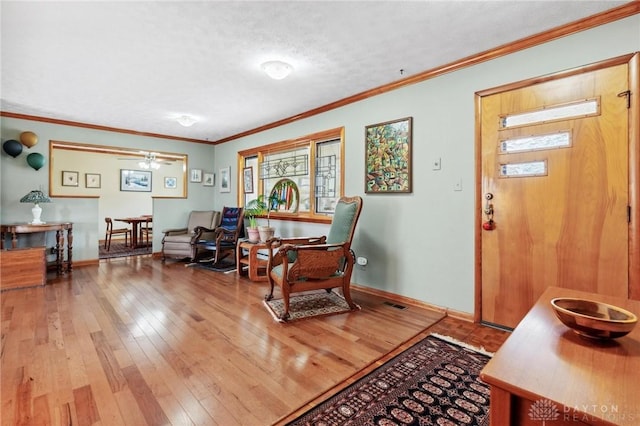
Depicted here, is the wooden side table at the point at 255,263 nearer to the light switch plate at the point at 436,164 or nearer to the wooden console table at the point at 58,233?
the light switch plate at the point at 436,164

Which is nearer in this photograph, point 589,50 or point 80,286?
point 589,50

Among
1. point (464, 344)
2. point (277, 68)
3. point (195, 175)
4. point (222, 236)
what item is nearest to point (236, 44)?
point (277, 68)

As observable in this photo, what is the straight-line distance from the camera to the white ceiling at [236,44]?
206 cm

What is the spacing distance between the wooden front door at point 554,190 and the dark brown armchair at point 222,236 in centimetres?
382

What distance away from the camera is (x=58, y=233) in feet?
14.6

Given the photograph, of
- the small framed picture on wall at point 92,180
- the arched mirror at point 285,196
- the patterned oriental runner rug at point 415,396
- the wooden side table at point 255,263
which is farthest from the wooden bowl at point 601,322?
the small framed picture on wall at point 92,180

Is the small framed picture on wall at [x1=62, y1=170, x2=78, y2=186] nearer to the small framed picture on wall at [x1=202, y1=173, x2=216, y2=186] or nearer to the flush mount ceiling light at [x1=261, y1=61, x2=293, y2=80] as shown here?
the small framed picture on wall at [x1=202, y1=173, x2=216, y2=186]

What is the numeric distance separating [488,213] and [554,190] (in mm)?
491

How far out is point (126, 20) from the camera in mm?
2182

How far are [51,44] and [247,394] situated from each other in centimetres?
309

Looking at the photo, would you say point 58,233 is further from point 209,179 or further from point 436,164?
point 436,164

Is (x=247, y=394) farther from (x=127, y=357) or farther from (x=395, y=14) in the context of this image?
(x=395, y=14)

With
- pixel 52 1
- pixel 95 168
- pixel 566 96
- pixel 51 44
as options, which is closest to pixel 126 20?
pixel 52 1

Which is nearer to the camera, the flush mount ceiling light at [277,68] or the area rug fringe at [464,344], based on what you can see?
the area rug fringe at [464,344]
